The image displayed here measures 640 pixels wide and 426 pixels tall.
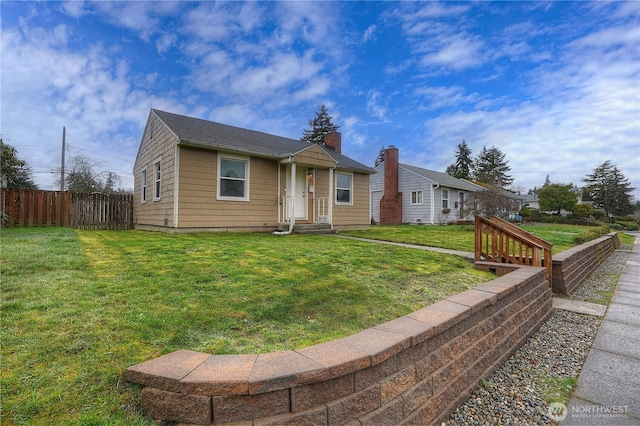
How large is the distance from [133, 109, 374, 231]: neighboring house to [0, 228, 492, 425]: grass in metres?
4.15

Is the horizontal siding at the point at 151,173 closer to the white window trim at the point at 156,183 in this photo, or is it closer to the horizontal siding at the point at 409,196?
the white window trim at the point at 156,183

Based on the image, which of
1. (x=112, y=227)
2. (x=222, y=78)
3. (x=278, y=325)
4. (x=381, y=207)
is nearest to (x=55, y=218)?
(x=112, y=227)

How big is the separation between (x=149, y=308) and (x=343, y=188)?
33.5ft

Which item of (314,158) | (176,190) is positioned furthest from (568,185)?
(176,190)

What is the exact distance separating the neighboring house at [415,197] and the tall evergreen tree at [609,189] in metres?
32.1

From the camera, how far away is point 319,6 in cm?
865

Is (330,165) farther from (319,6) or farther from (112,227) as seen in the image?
(112,227)

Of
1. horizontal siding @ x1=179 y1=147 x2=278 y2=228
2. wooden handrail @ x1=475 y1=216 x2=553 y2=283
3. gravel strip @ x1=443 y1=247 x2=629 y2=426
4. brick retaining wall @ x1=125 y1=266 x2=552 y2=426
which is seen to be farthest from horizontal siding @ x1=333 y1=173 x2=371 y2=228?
brick retaining wall @ x1=125 y1=266 x2=552 y2=426

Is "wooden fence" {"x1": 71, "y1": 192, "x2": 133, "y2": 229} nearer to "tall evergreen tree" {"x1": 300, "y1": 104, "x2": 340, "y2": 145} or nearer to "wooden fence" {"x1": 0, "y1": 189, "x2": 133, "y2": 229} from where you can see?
"wooden fence" {"x1": 0, "y1": 189, "x2": 133, "y2": 229}

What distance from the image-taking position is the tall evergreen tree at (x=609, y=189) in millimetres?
38188

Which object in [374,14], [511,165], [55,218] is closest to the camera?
[374,14]

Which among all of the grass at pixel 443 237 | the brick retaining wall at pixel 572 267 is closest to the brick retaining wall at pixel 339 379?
the brick retaining wall at pixel 572 267

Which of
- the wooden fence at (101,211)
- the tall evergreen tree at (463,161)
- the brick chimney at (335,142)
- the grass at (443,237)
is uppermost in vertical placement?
the tall evergreen tree at (463,161)

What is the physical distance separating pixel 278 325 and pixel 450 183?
20862mm
